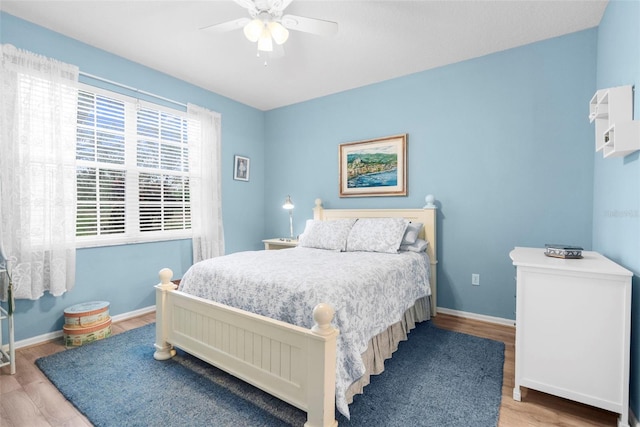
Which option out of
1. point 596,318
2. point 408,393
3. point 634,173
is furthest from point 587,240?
point 408,393

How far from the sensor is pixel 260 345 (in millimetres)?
1690

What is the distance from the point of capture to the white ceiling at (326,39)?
2.25 m

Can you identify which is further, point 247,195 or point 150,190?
point 247,195

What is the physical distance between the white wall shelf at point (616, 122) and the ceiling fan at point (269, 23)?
5.52 feet

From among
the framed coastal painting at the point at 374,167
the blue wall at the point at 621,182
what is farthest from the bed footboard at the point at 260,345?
the framed coastal painting at the point at 374,167

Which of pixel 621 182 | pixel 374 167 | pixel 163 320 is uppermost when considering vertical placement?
pixel 374 167

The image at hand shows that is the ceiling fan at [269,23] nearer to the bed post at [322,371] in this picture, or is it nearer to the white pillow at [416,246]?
the bed post at [322,371]

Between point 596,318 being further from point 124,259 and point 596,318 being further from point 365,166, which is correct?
point 124,259

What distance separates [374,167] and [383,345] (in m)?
2.11

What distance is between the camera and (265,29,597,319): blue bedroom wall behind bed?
2572mm

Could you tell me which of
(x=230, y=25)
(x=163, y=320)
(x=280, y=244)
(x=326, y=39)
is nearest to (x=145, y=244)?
(x=163, y=320)

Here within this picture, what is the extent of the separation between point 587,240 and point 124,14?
4.13m

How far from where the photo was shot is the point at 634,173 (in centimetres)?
162

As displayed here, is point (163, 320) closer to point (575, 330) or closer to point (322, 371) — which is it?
point (322, 371)
